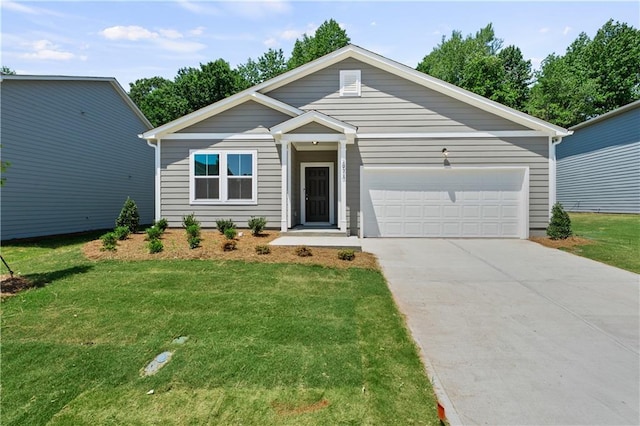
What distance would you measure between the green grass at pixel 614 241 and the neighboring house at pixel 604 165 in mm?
1662

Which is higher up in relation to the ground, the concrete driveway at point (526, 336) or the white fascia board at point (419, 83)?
the white fascia board at point (419, 83)

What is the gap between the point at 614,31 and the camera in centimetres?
2689

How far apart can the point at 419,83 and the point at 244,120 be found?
5.94 meters

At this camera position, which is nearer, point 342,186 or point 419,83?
point 342,186

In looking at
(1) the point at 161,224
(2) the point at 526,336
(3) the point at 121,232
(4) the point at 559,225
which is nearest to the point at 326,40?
(1) the point at 161,224

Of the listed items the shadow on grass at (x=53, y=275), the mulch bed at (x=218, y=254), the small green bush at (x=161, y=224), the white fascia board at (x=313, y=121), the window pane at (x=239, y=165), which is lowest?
the shadow on grass at (x=53, y=275)

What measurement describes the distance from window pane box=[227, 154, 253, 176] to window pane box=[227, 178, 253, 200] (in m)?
0.23

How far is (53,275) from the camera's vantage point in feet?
18.9

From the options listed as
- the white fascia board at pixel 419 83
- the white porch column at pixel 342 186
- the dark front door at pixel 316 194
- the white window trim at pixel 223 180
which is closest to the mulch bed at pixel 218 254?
the white porch column at pixel 342 186

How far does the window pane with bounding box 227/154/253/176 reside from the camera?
34.5ft

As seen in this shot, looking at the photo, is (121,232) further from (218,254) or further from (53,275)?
(218,254)

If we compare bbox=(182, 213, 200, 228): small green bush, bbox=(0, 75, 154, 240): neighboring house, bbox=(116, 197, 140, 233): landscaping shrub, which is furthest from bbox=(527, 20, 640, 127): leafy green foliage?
bbox=(0, 75, 154, 240): neighboring house

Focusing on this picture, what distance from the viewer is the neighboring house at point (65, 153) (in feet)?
36.1

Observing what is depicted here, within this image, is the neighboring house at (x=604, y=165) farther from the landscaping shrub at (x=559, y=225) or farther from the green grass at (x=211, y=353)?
the green grass at (x=211, y=353)
